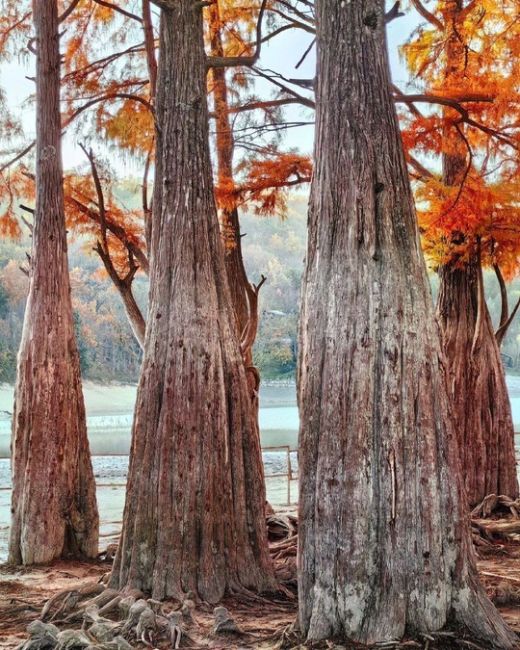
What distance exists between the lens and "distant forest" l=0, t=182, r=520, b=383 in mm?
35875

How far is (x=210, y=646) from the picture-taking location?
5605mm

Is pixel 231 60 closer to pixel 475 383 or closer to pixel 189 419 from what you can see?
pixel 189 419

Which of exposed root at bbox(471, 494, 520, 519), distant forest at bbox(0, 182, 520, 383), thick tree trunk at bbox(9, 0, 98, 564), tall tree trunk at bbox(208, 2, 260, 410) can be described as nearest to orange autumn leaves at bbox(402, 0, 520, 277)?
tall tree trunk at bbox(208, 2, 260, 410)

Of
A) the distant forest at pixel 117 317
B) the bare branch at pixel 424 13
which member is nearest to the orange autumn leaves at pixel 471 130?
the bare branch at pixel 424 13

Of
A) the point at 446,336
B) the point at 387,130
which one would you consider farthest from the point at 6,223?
the point at 387,130

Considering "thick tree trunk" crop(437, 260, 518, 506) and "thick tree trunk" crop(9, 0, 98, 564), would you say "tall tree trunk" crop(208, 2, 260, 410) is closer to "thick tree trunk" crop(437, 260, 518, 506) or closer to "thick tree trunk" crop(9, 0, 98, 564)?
"thick tree trunk" crop(9, 0, 98, 564)

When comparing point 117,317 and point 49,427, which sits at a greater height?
point 117,317

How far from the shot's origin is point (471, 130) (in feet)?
36.2

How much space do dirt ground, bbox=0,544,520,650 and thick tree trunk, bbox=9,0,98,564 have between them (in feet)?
1.21

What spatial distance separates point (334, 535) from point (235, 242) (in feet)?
21.6

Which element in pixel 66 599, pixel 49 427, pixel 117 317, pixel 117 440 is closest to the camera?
pixel 66 599

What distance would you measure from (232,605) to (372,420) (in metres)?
2.35

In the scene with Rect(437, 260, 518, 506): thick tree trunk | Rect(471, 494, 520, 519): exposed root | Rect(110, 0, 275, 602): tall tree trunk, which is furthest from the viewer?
Rect(437, 260, 518, 506): thick tree trunk

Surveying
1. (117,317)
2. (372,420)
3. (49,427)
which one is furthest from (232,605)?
(117,317)
